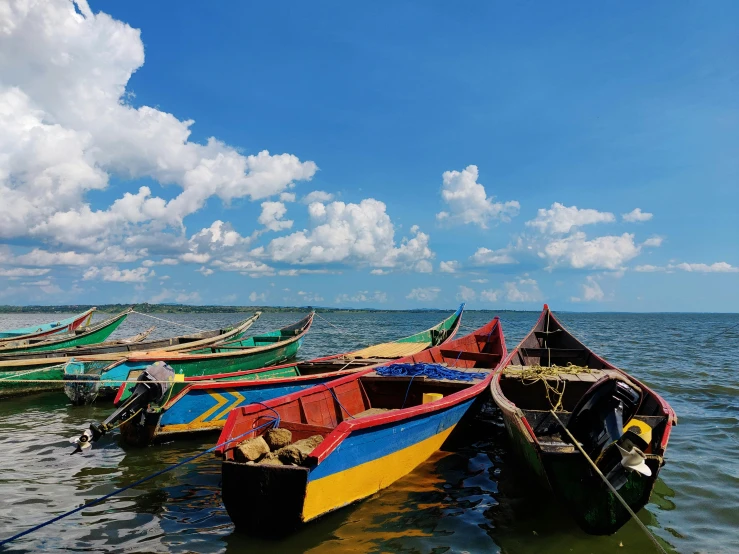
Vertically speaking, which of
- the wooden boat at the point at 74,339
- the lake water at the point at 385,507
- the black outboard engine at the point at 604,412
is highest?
the black outboard engine at the point at 604,412

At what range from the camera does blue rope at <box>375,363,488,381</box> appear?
9570 mm

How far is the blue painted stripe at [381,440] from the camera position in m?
5.20

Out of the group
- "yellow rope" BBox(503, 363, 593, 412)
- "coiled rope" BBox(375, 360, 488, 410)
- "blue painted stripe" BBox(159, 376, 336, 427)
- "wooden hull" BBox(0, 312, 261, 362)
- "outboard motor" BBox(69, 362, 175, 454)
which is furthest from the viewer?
"wooden hull" BBox(0, 312, 261, 362)

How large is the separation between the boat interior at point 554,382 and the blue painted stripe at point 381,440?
1347 mm

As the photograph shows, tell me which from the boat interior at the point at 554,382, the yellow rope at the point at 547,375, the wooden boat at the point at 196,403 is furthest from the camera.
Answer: the yellow rope at the point at 547,375

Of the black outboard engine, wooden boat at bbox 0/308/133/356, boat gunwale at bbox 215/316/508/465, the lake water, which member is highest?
the black outboard engine

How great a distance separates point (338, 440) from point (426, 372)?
486 centimetres

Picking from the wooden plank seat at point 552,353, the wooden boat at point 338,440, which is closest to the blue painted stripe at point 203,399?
the wooden boat at point 338,440

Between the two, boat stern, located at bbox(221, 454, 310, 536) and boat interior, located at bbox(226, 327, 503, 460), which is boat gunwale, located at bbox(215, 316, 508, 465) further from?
boat stern, located at bbox(221, 454, 310, 536)

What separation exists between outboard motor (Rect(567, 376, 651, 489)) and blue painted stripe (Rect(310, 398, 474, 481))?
2105 mm

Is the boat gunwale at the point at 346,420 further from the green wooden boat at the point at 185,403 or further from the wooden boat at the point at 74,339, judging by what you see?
the wooden boat at the point at 74,339

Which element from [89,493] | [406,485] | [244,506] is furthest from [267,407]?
[89,493]

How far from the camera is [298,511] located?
16.0 feet

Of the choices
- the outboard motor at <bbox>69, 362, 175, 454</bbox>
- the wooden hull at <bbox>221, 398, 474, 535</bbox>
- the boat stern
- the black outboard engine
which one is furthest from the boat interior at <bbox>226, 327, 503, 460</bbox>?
the black outboard engine
